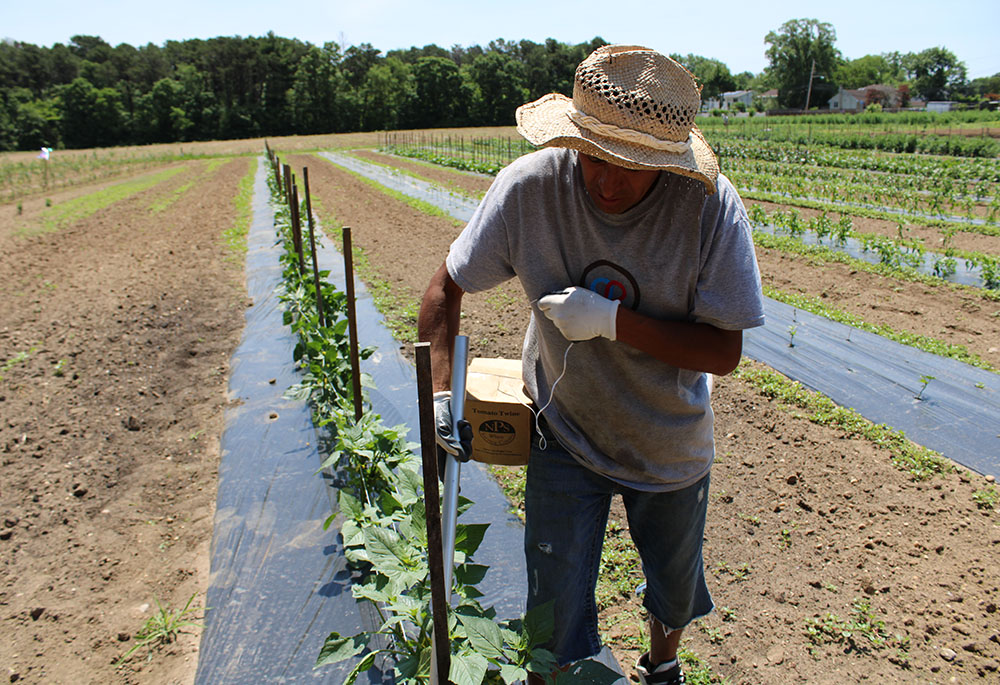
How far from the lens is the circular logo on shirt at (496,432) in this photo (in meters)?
1.77

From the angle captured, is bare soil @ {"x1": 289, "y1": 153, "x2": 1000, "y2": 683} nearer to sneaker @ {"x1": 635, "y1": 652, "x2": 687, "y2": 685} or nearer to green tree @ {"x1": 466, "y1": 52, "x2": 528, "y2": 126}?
sneaker @ {"x1": 635, "y1": 652, "x2": 687, "y2": 685}

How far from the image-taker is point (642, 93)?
4.27ft

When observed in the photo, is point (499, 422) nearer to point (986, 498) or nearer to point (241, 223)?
point (986, 498)

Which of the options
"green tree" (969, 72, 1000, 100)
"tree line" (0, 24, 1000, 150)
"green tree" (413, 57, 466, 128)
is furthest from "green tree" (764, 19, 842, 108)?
"green tree" (413, 57, 466, 128)

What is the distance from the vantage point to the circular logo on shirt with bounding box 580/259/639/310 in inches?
58.6

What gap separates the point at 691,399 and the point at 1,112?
210ft

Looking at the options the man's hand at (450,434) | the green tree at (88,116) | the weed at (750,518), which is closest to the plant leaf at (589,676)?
the man's hand at (450,434)

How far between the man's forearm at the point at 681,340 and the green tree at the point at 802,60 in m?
83.5

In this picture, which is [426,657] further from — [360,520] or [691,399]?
[691,399]

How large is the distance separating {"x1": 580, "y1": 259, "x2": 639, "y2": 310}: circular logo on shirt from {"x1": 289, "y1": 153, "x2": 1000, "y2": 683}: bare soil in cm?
132

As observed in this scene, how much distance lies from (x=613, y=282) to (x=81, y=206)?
16515 millimetres

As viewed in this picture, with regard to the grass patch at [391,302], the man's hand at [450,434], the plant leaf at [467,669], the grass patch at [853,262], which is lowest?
the grass patch at [391,302]

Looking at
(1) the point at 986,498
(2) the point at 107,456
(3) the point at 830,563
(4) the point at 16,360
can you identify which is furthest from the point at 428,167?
(3) the point at 830,563

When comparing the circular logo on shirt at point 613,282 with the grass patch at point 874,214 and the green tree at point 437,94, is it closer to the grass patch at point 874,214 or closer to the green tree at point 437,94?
the grass patch at point 874,214
